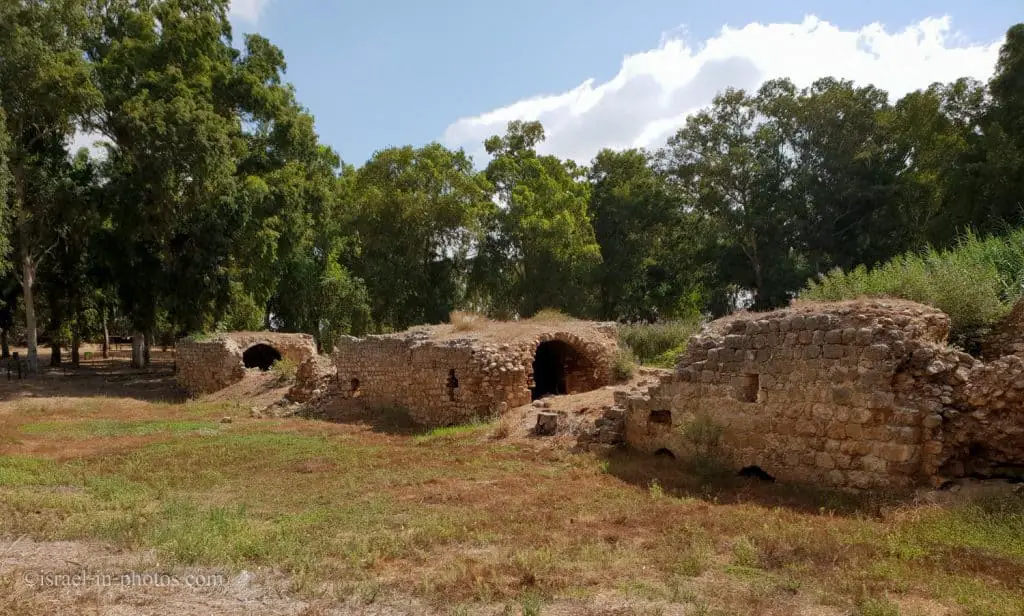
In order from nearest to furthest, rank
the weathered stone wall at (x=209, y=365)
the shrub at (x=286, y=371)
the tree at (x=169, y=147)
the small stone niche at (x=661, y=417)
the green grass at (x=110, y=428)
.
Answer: the small stone niche at (x=661, y=417) < the green grass at (x=110, y=428) < the shrub at (x=286, y=371) < the weathered stone wall at (x=209, y=365) < the tree at (x=169, y=147)

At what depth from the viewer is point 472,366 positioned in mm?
14531

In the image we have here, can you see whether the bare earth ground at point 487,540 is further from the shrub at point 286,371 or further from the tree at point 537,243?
the tree at point 537,243

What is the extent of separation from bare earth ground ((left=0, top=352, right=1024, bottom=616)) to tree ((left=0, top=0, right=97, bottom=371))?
714 inches

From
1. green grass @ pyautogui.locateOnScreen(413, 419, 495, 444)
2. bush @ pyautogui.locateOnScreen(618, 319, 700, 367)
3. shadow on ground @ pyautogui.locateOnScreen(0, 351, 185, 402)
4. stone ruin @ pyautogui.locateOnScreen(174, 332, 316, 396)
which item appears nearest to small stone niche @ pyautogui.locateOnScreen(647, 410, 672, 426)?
green grass @ pyautogui.locateOnScreen(413, 419, 495, 444)

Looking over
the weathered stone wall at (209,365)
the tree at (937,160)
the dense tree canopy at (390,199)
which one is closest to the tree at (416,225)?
the dense tree canopy at (390,199)

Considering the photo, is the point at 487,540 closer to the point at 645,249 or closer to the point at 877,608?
the point at 877,608

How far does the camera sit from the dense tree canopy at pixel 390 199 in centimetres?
2455

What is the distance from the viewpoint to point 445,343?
50.2ft

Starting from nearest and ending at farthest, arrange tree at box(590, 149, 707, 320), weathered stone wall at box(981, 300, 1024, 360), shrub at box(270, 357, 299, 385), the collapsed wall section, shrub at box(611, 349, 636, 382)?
the collapsed wall section < weathered stone wall at box(981, 300, 1024, 360) < shrub at box(611, 349, 636, 382) < shrub at box(270, 357, 299, 385) < tree at box(590, 149, 707, 320)

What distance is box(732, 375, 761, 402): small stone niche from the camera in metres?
8.66

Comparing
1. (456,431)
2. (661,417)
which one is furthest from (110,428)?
(661,417)

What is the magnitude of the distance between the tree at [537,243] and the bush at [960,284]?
23.7m

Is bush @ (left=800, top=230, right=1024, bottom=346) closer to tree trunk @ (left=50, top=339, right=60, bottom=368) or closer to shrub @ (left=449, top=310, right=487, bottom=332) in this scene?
shrub @ (left=449, top=310, right=487, bottom=332)

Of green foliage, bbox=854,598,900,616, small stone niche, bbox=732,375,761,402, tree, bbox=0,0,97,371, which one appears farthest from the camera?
tree, bbox=0,0,97,371
